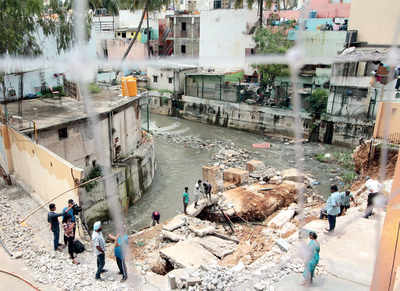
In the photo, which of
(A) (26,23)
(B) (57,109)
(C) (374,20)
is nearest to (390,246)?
(A) (26,23)

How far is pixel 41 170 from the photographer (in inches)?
247

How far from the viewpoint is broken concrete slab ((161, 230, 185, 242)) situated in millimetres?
6910

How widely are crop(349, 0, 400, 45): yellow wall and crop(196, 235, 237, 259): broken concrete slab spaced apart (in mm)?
11587

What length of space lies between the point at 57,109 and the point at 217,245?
6538 mm

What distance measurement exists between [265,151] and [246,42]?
28.1 ft

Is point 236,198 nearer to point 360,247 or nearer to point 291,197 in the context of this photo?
point 291,197

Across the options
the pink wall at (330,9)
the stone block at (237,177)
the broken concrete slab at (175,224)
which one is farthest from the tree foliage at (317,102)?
the broken concrete slab at (175,224)

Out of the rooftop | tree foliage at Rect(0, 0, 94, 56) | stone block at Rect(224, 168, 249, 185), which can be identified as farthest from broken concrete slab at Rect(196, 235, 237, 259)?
tree foliage at Rect(0, 0, 94, 56)

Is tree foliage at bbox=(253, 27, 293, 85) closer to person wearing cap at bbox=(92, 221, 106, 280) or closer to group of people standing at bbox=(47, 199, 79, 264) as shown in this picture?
group of people standing at bbox=(47, 199, 79, 264)

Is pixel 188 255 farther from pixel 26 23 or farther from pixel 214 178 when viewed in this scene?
pixel 26 23

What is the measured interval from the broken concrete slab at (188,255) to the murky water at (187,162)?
3420 mm

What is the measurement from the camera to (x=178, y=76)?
793 inches

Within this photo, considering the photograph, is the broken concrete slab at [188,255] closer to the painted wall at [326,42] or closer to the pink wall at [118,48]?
the painted wall at [326,42]

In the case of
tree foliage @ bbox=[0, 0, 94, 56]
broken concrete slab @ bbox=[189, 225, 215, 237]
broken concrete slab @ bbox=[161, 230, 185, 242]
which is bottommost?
broken concrete slab @ bbox=[161, 230, 185, 242]
